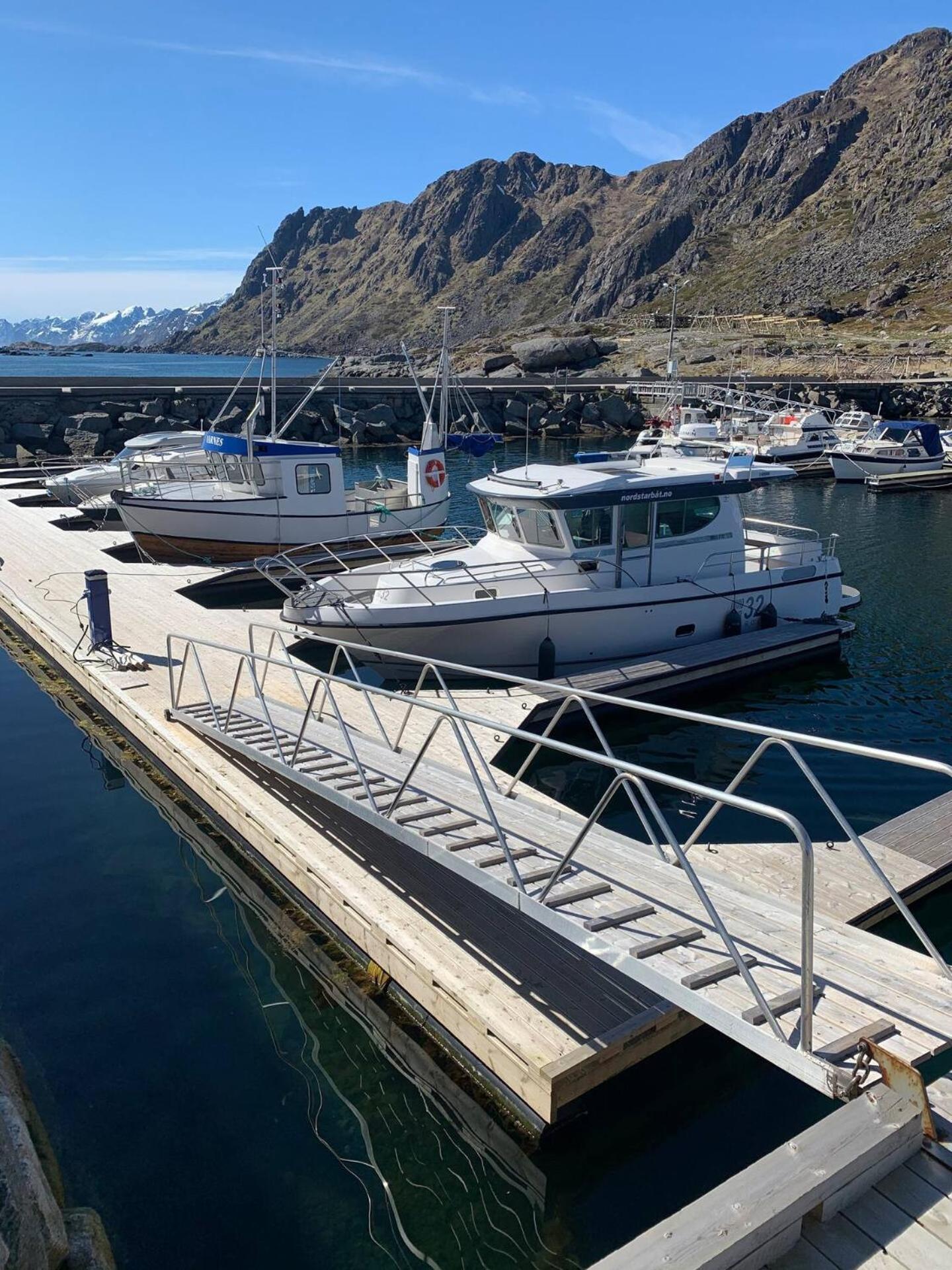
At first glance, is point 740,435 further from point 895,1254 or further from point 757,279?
point 757,279

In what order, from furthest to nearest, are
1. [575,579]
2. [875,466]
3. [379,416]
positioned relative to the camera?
[379,416], [875,466], [575,579]

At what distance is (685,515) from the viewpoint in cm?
1609

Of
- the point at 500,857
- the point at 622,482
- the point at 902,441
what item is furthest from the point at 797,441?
the point at 500,857

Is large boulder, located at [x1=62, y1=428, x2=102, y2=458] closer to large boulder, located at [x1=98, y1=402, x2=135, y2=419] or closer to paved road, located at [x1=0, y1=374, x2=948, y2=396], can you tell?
large boulder, located at [x1=98, y1=402, x2=135, y2=419]

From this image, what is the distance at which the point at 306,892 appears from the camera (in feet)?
28.6

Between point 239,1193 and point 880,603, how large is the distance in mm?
19355

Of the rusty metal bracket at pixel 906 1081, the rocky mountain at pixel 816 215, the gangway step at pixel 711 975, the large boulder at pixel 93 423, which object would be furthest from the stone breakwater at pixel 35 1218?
the rocky mountain at pixel 816 215

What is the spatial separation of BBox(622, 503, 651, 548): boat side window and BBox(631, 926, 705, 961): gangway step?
10.7 metres

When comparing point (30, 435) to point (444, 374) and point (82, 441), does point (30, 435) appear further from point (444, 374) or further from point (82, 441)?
point (444, 374)

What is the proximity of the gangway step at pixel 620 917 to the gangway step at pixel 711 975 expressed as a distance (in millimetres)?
632

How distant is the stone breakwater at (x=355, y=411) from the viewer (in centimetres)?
4581

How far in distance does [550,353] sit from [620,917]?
261ft

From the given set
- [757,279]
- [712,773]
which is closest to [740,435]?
[712,773]

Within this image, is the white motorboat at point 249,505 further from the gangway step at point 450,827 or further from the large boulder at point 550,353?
the large boulder at point 550,353
